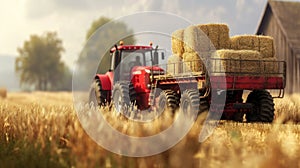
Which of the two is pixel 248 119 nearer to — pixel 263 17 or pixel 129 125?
pixel 129 125

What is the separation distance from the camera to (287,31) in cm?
3017

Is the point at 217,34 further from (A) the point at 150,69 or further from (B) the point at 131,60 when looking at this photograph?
(B) the point at 131,60

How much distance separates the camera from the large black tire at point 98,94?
50.5 feet

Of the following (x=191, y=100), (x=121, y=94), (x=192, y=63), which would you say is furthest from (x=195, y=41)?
(x=121, y=94)

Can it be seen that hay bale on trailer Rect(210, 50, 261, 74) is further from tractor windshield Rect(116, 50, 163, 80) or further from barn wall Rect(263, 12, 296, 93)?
barn wall Rect(263, 12, 296, 93)

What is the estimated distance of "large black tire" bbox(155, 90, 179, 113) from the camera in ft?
39.9

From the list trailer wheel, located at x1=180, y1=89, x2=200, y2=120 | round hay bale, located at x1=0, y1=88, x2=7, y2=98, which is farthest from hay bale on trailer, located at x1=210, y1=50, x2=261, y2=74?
round hay bale, located at x1=0, y1=88, x2=7, y2=98

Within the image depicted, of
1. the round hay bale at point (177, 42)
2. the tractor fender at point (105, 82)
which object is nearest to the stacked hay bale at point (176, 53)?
the round hay bale at point (177, 42)

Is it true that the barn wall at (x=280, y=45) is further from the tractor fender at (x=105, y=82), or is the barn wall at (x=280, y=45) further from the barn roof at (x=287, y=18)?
the tractor fender at (x=105, y=82)

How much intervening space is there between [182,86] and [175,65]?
794 mm

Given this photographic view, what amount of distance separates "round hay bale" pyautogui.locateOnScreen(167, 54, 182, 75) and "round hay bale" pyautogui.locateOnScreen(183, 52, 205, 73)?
0.23m

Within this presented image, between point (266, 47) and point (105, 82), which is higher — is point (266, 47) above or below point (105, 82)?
above

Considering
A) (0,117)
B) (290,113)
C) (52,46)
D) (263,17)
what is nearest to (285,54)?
(263,17)

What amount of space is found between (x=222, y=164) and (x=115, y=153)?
1272 mm
